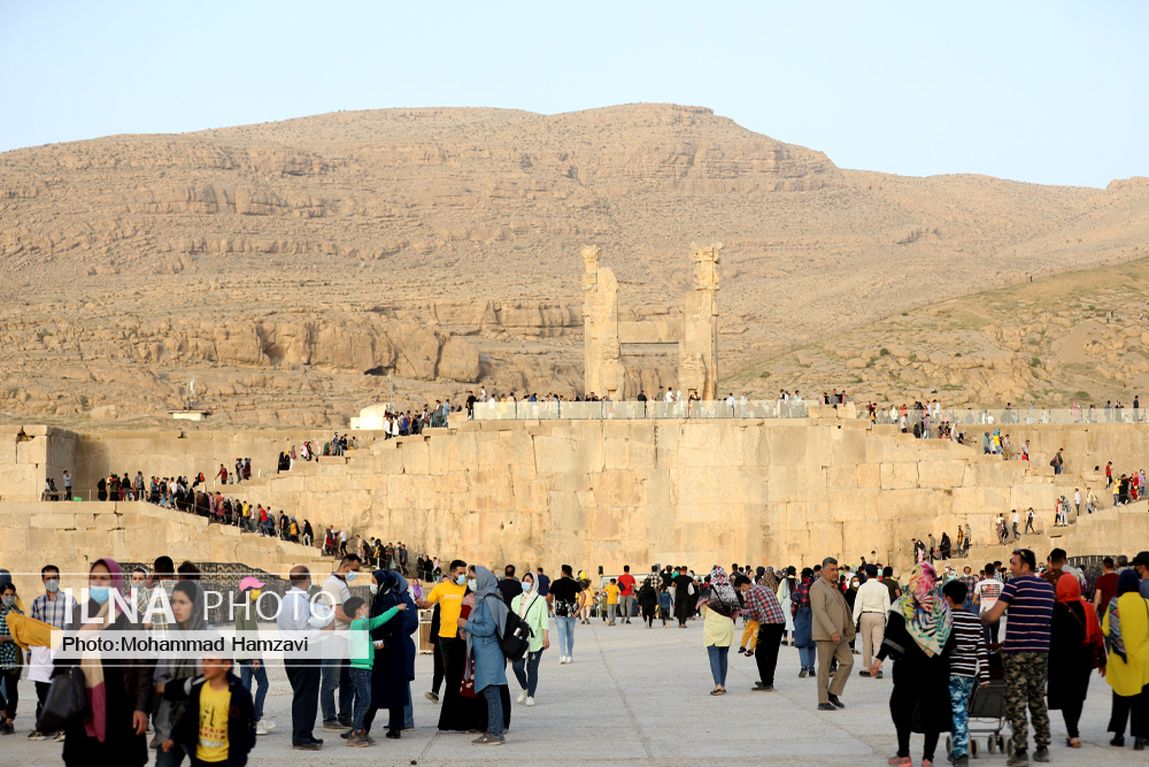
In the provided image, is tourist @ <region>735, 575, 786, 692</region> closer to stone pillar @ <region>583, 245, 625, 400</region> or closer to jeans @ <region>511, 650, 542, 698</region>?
jeans @ <region>511, 650, 542, 698</region>

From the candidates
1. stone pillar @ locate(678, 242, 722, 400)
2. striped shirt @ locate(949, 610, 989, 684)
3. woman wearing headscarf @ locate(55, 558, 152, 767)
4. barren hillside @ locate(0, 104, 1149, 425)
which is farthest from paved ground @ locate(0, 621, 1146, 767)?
barren hillside @ locate(0, 104, 1149, 425)

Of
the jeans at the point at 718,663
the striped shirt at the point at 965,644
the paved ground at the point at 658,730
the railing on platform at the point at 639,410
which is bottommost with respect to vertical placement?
the paved ground at the point at 658,730

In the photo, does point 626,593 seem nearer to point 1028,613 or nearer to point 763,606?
point 763,606

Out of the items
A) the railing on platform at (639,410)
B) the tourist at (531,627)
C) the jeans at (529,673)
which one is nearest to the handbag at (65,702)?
the tourist at (531,627)

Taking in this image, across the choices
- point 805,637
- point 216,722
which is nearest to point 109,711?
point 216,722

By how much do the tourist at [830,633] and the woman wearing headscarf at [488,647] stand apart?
11.7 ft

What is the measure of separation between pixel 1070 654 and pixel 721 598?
4.56m

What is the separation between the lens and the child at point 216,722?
8.88 metres

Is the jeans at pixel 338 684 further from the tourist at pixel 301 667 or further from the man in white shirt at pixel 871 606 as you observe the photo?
the man in white shirt at pixel 871 606

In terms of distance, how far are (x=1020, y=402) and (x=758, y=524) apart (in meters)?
23.9

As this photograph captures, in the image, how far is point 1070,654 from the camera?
1279 cm

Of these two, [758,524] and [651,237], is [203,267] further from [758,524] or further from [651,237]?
[758,524]

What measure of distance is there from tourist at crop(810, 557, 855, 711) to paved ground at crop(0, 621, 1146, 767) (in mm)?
247

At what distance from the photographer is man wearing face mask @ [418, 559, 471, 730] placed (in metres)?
13.8
